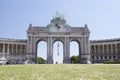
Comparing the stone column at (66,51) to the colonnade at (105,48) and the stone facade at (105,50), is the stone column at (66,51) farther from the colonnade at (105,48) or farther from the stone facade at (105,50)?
the colonnade at (105,48)

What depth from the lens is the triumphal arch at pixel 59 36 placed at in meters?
115

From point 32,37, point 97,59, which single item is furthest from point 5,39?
point 97,59

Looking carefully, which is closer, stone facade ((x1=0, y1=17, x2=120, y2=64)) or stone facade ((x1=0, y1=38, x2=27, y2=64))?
stone facade ((x1=0, y1=17, x2=120, y2=64))

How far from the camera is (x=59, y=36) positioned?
117m

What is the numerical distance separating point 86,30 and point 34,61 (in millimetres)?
30359

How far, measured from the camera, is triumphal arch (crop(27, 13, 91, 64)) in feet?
378

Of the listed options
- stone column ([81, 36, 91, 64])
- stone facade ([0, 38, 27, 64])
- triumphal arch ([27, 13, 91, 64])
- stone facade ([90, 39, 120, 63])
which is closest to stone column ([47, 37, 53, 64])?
triumphal arch ([27, 13, 91, 64])

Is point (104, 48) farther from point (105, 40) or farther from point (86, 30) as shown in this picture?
point (86, 30)

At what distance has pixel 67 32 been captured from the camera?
117 meters

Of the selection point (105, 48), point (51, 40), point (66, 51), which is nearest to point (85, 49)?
point (66, 51)

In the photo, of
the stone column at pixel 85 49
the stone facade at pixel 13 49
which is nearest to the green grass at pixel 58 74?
the stone column at pixel 85 49

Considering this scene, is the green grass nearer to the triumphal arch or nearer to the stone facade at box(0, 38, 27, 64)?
the triumphal arch

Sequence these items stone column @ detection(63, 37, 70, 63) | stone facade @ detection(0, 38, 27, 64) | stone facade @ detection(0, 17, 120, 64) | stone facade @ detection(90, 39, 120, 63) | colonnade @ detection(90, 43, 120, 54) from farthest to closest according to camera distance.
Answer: colonnade @ detection(90, 43, 120, 54) < stone facade @ detection(90, 39, 120, 63) < stone facade @ detection(0, 38, 27, 64) < stone facade @ detection(0, 17, 120, 64) < stone column @ detection(63, 37, 70, 63)

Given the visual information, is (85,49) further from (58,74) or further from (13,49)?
(58,74)
